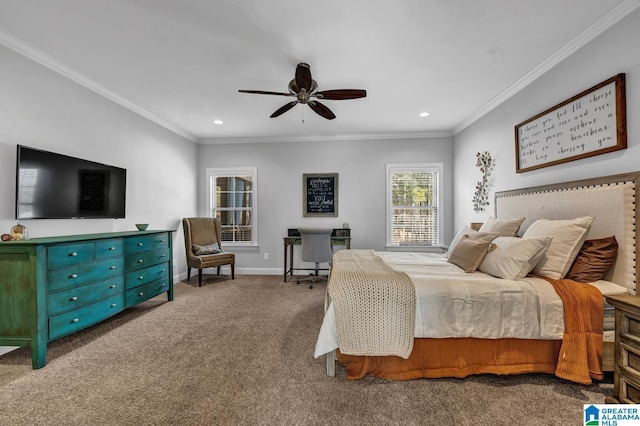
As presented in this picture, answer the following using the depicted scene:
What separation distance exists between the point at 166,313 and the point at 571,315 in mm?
3727

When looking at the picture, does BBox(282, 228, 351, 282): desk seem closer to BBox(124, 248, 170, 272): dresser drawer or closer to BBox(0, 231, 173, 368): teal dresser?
BBox(124, 248, 170, 272): dresser drawer

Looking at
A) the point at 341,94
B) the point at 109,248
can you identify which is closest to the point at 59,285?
the point at 109,248

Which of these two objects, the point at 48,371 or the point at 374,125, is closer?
the point at 48,371

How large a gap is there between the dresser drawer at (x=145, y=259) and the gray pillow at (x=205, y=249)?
0.77 meters

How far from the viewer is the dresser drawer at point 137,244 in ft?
9.50

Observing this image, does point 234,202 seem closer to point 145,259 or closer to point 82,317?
point 145,259

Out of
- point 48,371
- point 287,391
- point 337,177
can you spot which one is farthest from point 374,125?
point 48,371

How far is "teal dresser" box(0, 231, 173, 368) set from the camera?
201 cm

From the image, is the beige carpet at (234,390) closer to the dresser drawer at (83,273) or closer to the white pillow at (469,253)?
the dresser drawer at (83,273)

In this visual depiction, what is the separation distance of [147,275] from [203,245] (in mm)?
1427

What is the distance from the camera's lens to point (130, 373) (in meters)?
1.93

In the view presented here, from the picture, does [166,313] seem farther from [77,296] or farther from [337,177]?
[337,177]

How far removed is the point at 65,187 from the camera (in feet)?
8.75

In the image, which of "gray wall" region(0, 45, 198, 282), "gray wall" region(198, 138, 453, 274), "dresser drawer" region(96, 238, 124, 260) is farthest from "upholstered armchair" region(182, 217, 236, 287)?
"dresser drawer" region(96, 238, 124, 260)
